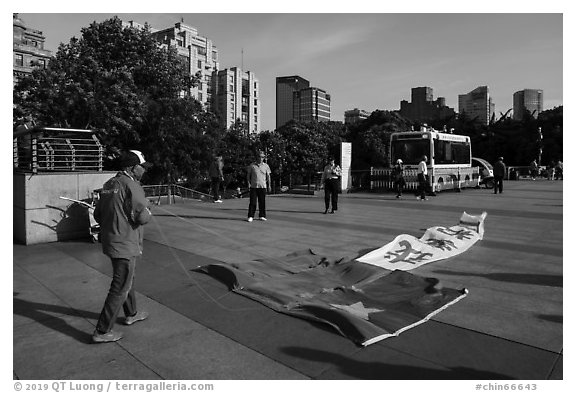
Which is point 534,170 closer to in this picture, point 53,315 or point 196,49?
point 53,315

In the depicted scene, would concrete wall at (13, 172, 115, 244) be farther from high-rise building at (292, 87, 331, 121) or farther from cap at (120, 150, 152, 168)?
high-rise building at (292, 87, 331, 121)

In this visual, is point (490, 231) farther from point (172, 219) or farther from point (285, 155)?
point (285, 155)

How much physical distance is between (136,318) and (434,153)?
761 inches

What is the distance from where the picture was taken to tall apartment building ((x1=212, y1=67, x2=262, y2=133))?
14638 cm

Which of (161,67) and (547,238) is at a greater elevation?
(161,67)

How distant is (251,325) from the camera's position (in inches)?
178

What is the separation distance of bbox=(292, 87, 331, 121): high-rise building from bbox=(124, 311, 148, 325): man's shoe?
178m

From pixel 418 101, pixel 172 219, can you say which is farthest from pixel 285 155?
pixel 418 101

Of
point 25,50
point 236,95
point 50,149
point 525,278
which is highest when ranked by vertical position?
point 236,95

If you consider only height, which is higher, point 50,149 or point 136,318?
point 50,149

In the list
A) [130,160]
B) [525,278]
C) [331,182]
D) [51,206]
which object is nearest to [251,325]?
[130,160]

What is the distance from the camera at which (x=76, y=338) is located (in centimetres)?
425

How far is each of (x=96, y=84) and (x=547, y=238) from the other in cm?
2024
